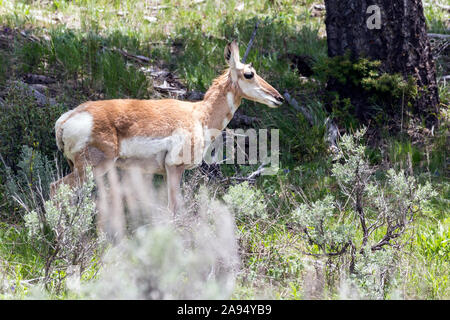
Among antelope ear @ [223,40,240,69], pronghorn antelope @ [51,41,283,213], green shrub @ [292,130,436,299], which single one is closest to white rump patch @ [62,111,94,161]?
pronghorn antelope @ [51,41,283,213]

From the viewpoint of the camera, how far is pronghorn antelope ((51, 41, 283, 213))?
22.2 feet

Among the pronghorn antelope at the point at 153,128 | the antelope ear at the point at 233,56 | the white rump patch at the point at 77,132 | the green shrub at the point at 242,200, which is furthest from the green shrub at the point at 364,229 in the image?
the white rump patch at the point at 77,132

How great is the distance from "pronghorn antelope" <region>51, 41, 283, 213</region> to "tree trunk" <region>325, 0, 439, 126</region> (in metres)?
2.21

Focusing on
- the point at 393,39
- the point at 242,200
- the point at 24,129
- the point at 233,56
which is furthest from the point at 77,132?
the point at 393,39

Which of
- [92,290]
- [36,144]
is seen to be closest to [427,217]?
[92,290]

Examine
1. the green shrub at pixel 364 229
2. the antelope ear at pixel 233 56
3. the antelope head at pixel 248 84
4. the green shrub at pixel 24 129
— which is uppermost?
the antelope ear at pixel 233 56

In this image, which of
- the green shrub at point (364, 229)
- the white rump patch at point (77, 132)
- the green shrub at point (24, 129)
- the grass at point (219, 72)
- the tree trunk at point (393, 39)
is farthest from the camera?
the tree trunk at point (393, 39)

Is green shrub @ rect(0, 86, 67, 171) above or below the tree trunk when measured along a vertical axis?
below

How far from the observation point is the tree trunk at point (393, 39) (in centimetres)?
900

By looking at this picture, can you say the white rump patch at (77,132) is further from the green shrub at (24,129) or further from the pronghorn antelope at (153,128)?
the green shrub at (24,129)

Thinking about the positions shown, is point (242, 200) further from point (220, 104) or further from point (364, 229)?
point (220, 104)

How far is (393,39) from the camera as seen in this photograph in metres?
9.05

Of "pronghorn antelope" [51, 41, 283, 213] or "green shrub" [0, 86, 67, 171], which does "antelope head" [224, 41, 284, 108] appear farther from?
"green shrub" [0, 86, 67, 171]

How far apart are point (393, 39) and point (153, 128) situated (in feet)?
13.4
